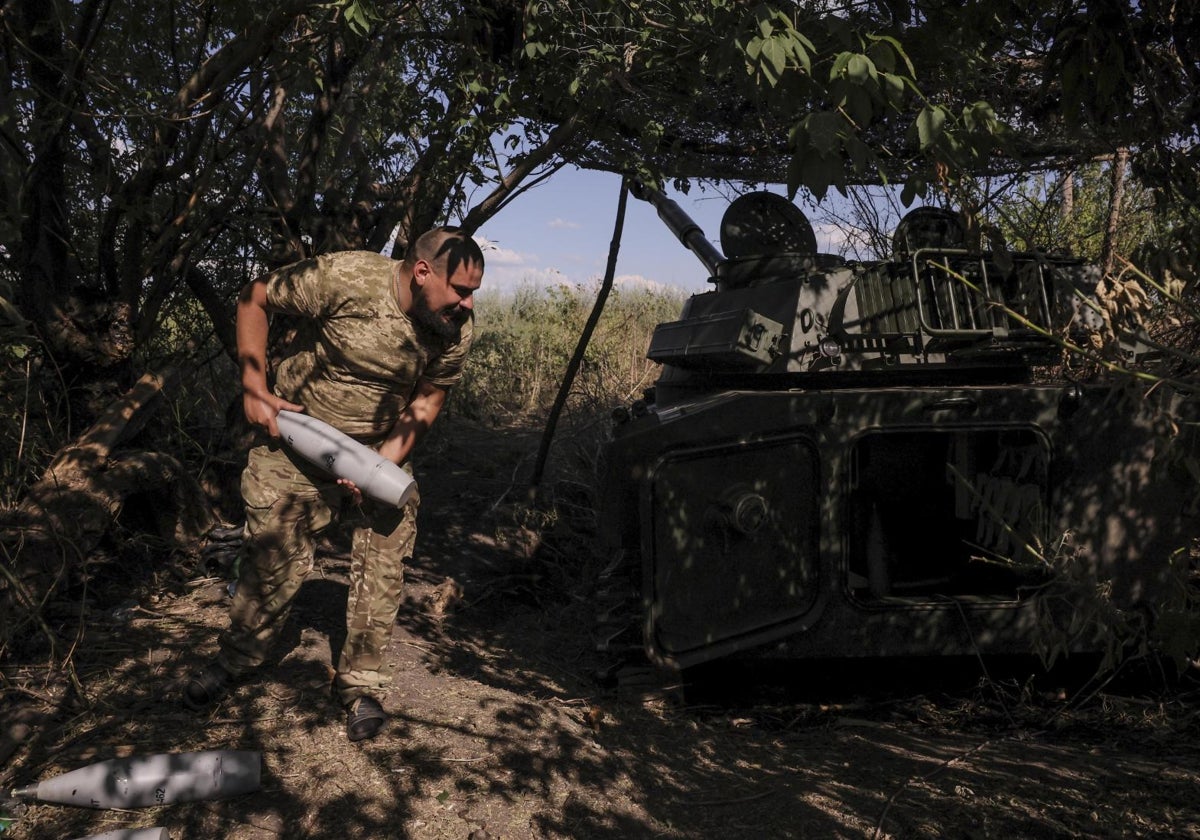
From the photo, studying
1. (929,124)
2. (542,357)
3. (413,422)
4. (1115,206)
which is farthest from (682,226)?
(542,357)

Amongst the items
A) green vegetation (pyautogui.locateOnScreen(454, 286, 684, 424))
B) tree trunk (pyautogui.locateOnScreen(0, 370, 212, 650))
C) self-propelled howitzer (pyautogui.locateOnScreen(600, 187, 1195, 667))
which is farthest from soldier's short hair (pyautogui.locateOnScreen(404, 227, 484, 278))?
green vegetation (pyautogui.locateOnScreen(454, 286, 684, 424))

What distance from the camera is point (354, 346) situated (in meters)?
3.54

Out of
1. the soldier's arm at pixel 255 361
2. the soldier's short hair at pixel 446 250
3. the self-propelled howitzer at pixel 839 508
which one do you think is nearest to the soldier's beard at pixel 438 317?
the soldier's short hair at pixel 446 250

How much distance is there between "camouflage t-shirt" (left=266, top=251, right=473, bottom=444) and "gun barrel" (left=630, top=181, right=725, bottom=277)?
2.76 meters

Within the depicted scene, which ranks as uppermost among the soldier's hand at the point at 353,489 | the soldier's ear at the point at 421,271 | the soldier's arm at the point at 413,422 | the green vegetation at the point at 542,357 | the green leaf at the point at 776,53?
the green vegetation at the point at 542,357

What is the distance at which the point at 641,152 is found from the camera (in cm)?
588

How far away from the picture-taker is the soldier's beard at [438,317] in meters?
3.48

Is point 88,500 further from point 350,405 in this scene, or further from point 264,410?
point 350,405

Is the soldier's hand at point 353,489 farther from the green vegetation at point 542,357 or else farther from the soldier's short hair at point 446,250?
the green vegetation at point 542,357

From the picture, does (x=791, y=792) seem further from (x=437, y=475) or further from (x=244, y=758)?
(x=437, y=475)

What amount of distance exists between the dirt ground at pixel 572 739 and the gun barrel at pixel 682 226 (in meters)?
2.24

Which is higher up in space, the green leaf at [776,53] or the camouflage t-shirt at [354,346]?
the green leaf at [776,53]

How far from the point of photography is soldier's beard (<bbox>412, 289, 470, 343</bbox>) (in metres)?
3.48

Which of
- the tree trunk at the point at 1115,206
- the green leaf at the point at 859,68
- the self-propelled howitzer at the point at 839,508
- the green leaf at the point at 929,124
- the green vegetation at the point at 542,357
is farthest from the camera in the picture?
the green vegetation at the point at 542,357
